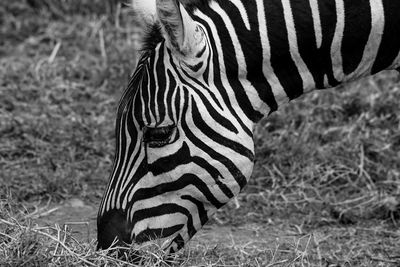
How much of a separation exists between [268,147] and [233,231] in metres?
1.07

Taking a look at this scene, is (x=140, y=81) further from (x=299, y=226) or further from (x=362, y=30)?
(x=299, y=226)

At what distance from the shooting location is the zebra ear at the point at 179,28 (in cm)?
373

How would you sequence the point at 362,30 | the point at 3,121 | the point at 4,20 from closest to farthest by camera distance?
the point at 362,30 < the point at 3,121 < the point at 4,20

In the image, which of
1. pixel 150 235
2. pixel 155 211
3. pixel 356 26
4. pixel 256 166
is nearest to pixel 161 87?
pixel 155 211

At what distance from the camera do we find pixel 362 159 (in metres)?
6.41

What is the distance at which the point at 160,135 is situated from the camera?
12.8 feet

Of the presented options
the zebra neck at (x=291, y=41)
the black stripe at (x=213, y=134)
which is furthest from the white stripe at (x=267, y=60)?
the black stripe at (x=213, y=134)

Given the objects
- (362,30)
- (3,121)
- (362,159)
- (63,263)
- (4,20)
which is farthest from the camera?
(4,20)

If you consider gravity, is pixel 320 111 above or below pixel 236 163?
below

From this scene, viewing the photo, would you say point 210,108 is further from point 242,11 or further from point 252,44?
point 242,11

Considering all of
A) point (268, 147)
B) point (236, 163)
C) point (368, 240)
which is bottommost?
point (368, 240)

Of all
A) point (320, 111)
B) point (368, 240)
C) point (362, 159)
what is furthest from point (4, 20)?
point (368, 240)

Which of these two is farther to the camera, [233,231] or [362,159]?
[362,159]

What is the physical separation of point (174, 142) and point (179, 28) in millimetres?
509
